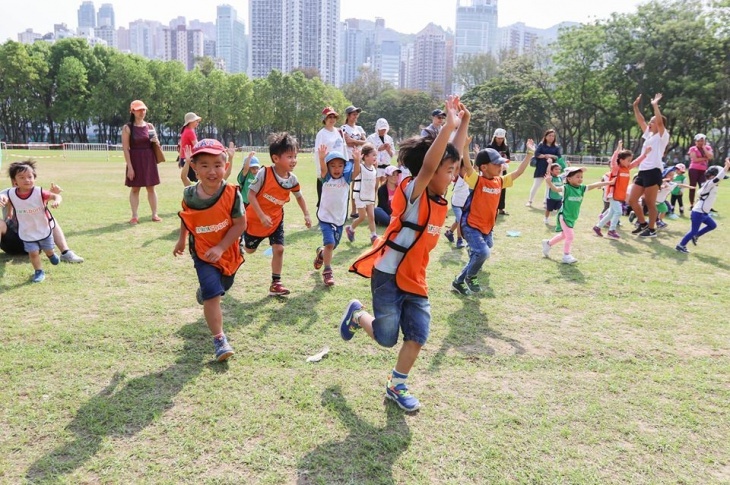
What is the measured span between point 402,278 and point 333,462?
1.19 metres

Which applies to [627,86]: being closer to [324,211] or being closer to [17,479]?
[324,211]

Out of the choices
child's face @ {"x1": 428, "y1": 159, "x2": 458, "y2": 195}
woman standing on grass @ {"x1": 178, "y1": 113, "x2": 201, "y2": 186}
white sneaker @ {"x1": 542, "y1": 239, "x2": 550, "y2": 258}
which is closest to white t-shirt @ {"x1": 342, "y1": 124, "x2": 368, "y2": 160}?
woman standing on grass @ {"x1": 178, "y1": 113, "x2": 201, "y2": 186}

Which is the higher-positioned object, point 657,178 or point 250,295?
point 657,178

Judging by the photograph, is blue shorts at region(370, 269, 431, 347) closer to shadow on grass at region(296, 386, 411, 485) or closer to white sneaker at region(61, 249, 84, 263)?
shadow on grass at region(296, 386, 411, 485)

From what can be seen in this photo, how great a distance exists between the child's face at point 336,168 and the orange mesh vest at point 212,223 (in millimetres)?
2282

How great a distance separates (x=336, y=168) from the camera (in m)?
6.17

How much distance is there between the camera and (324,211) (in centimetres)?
610

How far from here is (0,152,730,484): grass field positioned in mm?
2848

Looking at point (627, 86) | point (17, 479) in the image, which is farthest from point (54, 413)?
point (627, 86)

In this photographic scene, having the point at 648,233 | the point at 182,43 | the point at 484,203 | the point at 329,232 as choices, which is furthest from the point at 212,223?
the point at 182,43

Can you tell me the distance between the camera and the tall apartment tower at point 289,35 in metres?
142

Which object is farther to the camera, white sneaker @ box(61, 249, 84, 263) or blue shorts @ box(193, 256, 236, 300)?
white sneaker @ box(61, 249, 84, 263)

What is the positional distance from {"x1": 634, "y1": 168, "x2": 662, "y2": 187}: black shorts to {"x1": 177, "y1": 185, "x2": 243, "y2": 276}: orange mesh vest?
8.12 m

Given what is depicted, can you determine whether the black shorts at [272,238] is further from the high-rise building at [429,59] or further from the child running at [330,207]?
the high-rise building at [429,59]
